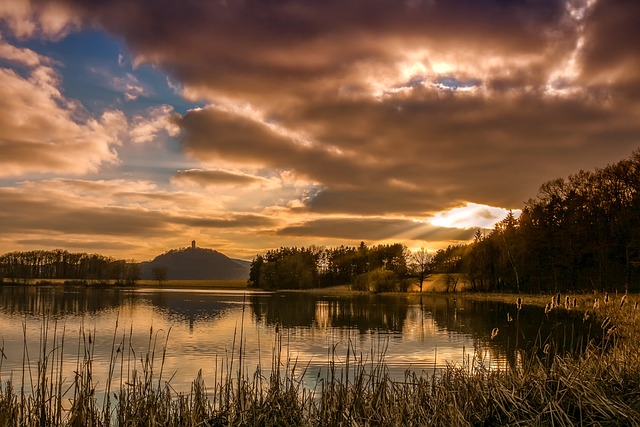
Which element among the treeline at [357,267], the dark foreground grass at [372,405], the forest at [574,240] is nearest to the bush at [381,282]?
the treeline at [357,267]

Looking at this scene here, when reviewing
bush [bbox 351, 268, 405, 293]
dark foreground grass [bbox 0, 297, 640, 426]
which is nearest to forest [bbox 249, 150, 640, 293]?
bush [bbox 351, 268, 405, 293]

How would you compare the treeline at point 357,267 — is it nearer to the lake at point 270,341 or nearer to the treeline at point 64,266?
the treeline at point 64,266

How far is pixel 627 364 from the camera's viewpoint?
1284cm

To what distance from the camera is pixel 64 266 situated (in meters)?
192

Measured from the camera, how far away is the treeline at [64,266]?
18618 cm

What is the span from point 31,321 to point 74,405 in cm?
4097

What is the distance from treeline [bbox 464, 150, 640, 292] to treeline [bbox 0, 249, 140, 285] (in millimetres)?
143962

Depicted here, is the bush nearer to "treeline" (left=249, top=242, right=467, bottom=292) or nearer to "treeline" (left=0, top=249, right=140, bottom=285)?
"treeline" (left=249, top=242, right=467, bottom=292)

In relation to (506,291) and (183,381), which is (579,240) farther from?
(183,381)

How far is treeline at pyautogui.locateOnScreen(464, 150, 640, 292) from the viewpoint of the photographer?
60469 millimetres

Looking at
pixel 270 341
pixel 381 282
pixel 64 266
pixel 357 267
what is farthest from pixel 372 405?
pixel 64 266

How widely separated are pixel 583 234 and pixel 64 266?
176798mm

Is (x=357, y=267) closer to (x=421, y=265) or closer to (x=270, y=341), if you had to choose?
(x=421, y=265)

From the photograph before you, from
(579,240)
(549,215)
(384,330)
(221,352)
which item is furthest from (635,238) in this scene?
(221,352)
